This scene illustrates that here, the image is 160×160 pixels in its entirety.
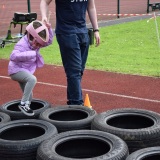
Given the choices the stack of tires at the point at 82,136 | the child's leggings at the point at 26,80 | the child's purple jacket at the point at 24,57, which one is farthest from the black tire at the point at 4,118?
the child's purple jacket at the point at 24,57

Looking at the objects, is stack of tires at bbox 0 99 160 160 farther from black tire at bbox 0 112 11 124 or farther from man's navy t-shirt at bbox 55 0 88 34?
man's navy t-shirt at bbox 55 0 88 34

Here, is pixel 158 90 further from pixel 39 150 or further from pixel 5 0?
pixel 5 0

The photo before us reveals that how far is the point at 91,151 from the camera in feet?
12.9

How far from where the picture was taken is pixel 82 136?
3896 mm

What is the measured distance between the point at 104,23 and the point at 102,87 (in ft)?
41.1

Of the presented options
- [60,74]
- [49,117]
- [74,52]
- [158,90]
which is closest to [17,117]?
[49,117]

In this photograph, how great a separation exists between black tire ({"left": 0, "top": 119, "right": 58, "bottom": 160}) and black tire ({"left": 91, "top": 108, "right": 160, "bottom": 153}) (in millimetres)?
596

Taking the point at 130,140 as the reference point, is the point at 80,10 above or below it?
above

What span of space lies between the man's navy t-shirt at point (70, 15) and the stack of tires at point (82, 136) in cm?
114

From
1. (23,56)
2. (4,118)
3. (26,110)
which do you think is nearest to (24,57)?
(23,56)

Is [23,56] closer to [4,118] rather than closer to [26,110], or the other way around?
[26,110]

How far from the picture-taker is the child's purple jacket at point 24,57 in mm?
4871

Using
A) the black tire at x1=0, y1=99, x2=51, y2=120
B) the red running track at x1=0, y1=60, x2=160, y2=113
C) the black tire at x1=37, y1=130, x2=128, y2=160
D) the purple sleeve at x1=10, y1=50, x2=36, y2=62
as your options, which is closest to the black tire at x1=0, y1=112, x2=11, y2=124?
the black tire at x1=0, y1=99, x2=51, y2=120

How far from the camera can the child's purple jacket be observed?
4871 millimetres
